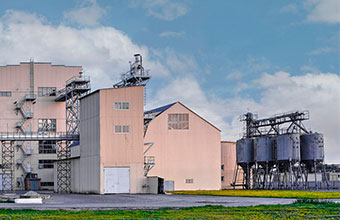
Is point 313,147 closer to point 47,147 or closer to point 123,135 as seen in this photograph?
point 123,135

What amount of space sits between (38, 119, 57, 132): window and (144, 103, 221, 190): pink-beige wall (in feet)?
83.8

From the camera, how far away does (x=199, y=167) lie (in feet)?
228

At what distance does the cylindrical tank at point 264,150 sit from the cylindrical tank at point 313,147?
Result: 16.9 ft

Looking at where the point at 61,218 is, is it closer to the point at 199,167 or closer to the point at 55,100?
the point at 199,167

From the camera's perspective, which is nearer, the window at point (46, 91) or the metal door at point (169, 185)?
the metal door at point (169, 185)

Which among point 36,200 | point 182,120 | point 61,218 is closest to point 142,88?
point 182,120

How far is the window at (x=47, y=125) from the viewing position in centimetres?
8819

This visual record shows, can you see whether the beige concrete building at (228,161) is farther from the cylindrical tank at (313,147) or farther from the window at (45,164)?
the window at (45,164)

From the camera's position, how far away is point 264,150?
78.1 meters

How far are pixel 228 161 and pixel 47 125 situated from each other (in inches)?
1110

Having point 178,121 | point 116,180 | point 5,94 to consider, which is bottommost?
point 116,180

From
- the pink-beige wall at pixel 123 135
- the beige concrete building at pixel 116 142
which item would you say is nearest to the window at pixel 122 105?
the beige concrete building at pixel 116 142

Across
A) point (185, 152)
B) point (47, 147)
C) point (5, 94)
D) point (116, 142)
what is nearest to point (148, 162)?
point (185, 152)

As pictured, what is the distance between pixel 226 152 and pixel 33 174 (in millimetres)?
29149
